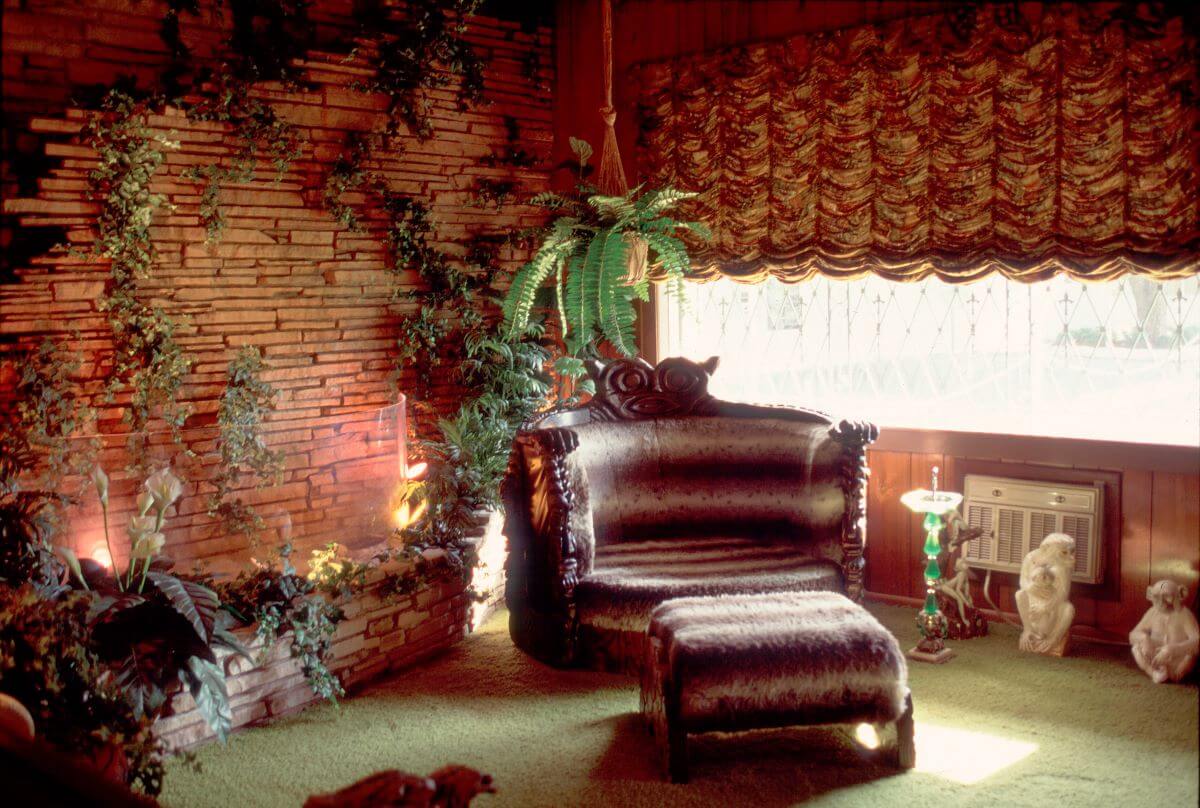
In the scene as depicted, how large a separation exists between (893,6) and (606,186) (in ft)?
4.85

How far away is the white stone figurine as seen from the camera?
13.3 ft

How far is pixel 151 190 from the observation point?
4.23m

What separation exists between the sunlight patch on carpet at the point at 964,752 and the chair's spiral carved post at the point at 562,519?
128 centimetres

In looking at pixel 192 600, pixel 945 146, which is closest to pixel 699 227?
pixel 945 146

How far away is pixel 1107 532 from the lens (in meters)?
4.21

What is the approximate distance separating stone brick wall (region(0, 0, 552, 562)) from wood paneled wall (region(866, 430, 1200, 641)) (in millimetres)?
2226

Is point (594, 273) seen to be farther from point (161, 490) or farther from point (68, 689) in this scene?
point (68, 689)

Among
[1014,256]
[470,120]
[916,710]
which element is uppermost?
[470,120]

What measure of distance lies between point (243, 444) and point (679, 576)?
1.97 metres

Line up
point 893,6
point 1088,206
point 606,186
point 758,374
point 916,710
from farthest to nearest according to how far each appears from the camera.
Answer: point 758,374 < point 606,186 < point 893,6 < point 1088,206 < point 916,710

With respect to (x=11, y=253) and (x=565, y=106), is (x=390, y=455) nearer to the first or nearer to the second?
(x=11, y=253)

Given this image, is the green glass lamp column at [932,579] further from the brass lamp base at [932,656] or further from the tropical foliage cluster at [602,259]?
the tropical foliage cluster at [602,259]

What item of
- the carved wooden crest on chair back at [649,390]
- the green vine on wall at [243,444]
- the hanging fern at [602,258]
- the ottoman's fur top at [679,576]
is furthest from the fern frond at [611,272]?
the green vine on wall at [243,444]

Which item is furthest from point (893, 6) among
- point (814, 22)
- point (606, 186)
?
point (606, 186)
